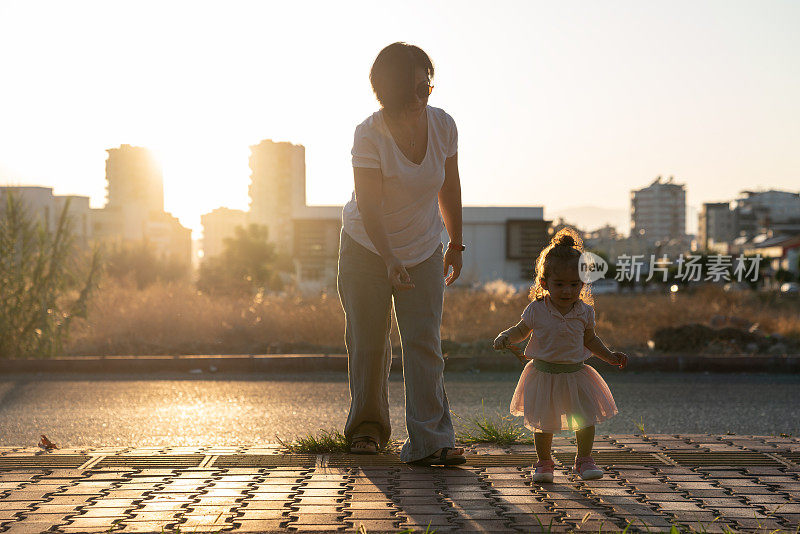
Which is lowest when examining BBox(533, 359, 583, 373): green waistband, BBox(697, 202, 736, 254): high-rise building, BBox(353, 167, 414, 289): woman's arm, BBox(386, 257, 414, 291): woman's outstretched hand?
BBox(533, 359, 583, 373): green waistband

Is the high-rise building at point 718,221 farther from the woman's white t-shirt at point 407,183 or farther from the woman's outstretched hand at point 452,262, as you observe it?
the woman's white t-shirt at point 407,183

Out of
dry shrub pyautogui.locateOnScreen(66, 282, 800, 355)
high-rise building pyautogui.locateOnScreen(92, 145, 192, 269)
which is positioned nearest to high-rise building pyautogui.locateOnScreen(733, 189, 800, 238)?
high-rise building pyautogui.locateOnScreen(92, 145, 192, 269)

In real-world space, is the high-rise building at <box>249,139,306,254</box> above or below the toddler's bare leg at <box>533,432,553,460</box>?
above

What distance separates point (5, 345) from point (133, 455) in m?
7.32

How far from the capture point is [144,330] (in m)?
12.8

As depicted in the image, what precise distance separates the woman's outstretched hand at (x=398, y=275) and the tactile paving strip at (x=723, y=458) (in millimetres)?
1433

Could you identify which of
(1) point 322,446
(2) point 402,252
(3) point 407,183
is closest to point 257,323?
(1) point 322,446

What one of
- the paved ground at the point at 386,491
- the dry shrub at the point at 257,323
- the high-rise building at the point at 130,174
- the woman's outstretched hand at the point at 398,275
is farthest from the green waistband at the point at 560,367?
the high-rise building at the point at 130,174

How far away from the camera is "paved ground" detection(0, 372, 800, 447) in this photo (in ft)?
20.7

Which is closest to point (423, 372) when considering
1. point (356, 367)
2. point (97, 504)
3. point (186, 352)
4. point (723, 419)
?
point (356, 367)

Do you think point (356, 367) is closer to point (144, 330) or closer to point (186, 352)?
point (186, 352)

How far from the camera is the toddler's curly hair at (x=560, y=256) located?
4035mm

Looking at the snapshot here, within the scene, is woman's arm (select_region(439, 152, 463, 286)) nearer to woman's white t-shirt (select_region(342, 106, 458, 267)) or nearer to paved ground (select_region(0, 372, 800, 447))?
woman's white t-shirt (select_region(342, 106, 458, 267))

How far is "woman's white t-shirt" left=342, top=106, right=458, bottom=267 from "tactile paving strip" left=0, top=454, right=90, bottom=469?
1638 mm
